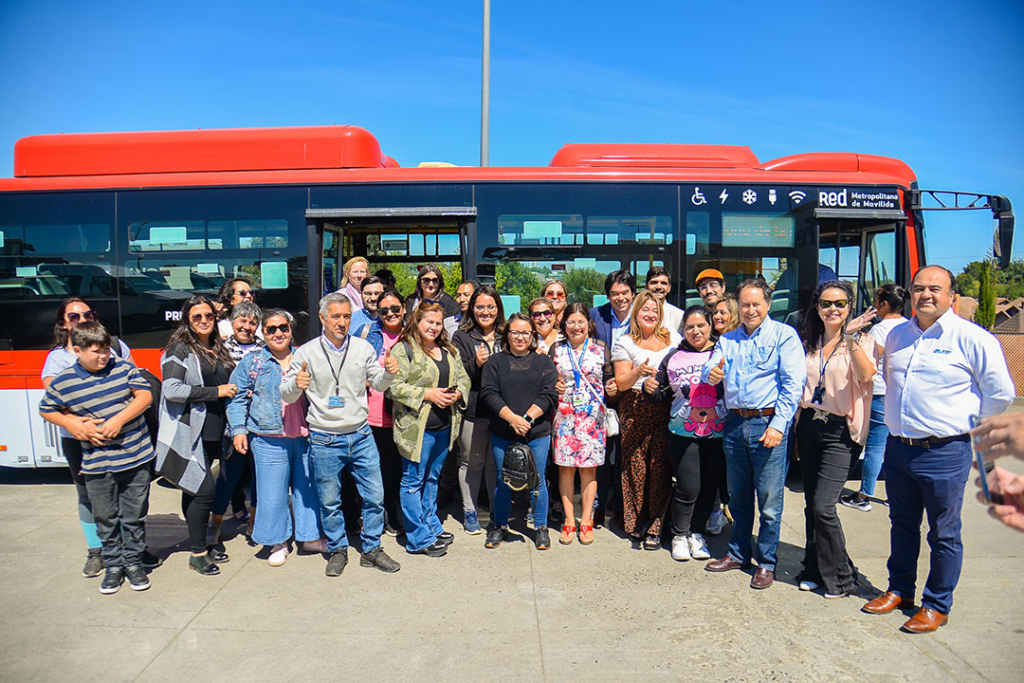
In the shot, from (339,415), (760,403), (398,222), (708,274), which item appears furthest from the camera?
(398,222)

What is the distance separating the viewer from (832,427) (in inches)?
165

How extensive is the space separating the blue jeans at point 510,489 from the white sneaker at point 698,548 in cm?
112

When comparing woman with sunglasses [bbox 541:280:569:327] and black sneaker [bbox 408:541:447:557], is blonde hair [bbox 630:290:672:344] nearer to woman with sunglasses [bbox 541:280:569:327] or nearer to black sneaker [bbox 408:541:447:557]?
woman with sunglasses [bbox 541:280:569:327]

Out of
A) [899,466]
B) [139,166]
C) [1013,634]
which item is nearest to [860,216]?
[899,466]

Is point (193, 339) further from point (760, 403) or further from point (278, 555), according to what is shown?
point (760, 403)

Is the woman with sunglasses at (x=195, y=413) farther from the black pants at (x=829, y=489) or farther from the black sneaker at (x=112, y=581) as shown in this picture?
the black pants at (x=829, y=489)

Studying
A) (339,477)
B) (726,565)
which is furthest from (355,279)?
(726,565)

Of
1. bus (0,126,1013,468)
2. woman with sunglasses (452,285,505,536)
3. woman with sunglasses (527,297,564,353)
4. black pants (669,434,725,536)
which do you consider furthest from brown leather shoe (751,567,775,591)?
bus (0,126,1013,468)

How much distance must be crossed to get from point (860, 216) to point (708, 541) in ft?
12.3

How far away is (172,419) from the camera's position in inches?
179

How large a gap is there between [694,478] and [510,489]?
1.38 metres

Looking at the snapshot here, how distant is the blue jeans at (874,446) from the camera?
6.10m

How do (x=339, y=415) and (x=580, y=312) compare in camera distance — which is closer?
(x=339, y=415)

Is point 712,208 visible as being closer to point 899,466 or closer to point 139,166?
point 899,466
